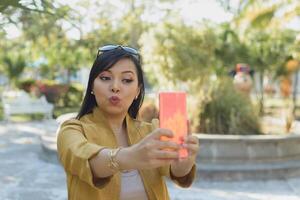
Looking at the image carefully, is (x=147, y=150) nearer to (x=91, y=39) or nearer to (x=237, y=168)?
(x=237, y=168)

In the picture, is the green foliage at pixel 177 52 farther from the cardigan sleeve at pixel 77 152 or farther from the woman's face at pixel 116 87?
the cardigan sleeve at pixel 77 152

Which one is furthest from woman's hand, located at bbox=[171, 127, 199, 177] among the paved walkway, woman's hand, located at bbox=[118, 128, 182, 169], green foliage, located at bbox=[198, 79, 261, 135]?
green foliage, located at bbox=[198, 79, 261, 135]

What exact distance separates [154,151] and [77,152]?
31 centimetres

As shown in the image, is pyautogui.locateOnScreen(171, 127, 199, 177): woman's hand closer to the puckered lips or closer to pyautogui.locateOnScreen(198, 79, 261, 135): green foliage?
the puckered lips

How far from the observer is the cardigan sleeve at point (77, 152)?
129 centimetres

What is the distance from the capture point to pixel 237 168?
6023 millimetres

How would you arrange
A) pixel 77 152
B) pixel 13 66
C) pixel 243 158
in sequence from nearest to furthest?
pixel 77 152, pixel 243 158, pixel 13 66

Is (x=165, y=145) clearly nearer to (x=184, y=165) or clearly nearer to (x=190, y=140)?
(x=190, y=140)

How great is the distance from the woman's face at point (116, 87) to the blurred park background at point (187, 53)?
1269 mm

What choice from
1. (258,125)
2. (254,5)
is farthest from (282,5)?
(258,125)

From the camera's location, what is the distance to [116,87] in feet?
5.08

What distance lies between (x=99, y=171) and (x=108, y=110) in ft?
1.21

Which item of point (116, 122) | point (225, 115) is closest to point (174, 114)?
point (116, 122)

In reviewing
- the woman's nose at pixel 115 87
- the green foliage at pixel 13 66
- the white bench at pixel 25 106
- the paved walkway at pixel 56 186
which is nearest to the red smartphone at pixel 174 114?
the woman's nose at pixel 115 87
